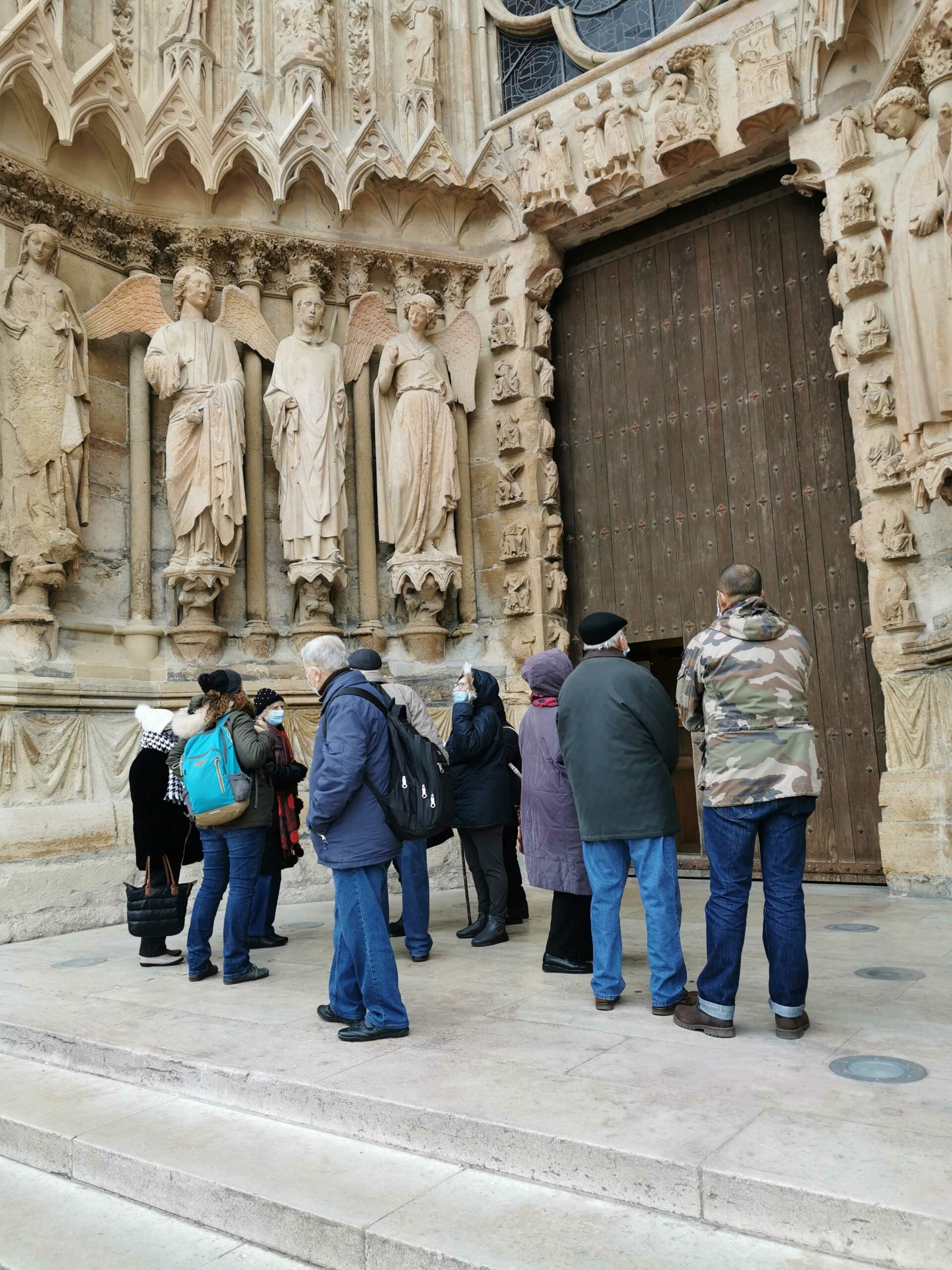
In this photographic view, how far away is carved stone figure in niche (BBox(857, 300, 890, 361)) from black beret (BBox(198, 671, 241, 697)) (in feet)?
15.9

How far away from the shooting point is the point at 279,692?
7910 mm

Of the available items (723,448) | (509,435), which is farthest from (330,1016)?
(509,435)

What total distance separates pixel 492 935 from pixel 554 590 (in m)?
3.75

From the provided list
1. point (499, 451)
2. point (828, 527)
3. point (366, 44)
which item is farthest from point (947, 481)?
point (366, 44)

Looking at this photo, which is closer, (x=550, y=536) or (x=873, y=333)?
(x=873, y=333)

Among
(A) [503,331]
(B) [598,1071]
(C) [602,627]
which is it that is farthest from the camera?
(A) [503,331]

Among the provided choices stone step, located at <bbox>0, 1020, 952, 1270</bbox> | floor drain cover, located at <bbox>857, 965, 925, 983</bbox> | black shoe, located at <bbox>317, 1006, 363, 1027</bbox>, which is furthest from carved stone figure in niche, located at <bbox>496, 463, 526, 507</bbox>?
stone step, located at <bbox>0, 1020, 952, 1270</bbox>

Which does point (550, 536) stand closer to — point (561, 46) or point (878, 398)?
point (878, 398)

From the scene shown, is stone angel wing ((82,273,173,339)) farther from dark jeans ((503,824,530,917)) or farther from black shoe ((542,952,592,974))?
black shoe ((542,952,592,974))

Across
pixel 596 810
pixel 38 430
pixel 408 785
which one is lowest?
pixel 596 810

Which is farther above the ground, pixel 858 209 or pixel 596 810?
pixel 858 209

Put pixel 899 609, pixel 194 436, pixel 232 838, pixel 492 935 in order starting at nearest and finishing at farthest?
pixel 232 838, pixel 492 935, pixel 899 609, pixel 194 436

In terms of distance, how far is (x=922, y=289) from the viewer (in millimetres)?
6039

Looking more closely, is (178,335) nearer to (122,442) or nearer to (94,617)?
(122,442)
